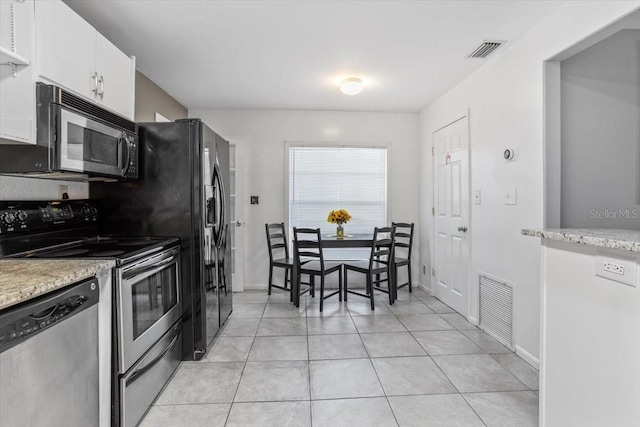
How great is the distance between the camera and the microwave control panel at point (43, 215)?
1.68m

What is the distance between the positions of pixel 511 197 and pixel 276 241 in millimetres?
2797

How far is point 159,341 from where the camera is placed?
2.01 meters

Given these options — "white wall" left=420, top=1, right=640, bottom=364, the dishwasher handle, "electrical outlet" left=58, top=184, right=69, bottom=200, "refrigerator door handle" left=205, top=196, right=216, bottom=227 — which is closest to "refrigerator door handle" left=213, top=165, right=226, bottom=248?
"refrigerator door handle" left=205, top=196, right=216, bottom=227

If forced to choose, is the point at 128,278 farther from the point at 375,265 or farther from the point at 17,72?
the point at 375,265

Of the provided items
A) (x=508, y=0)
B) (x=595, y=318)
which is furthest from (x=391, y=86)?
(x=595, y=318)

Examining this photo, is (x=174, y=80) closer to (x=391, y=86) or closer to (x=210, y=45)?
(x=210, y=45)

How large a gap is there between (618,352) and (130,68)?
302 cm

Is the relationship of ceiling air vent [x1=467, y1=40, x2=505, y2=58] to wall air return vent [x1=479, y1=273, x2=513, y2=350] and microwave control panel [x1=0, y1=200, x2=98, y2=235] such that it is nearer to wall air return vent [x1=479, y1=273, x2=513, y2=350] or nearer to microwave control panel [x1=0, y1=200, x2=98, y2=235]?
wall air return vent [x1=479, y1=273, x2=513, y2=350]

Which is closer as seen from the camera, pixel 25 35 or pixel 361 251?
pixel 25 35

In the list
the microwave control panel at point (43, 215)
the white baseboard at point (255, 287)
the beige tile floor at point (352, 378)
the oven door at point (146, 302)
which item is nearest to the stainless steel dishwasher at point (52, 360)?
the oven door at point (146, 302)

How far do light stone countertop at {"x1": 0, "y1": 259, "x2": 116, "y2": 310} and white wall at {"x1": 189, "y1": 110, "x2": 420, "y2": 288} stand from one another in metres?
2.88

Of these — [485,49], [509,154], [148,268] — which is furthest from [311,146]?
[148,268]

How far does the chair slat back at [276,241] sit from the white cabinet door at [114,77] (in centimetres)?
217

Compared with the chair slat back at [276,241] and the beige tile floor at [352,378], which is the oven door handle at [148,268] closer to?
the beige tile floor at [352,378]
